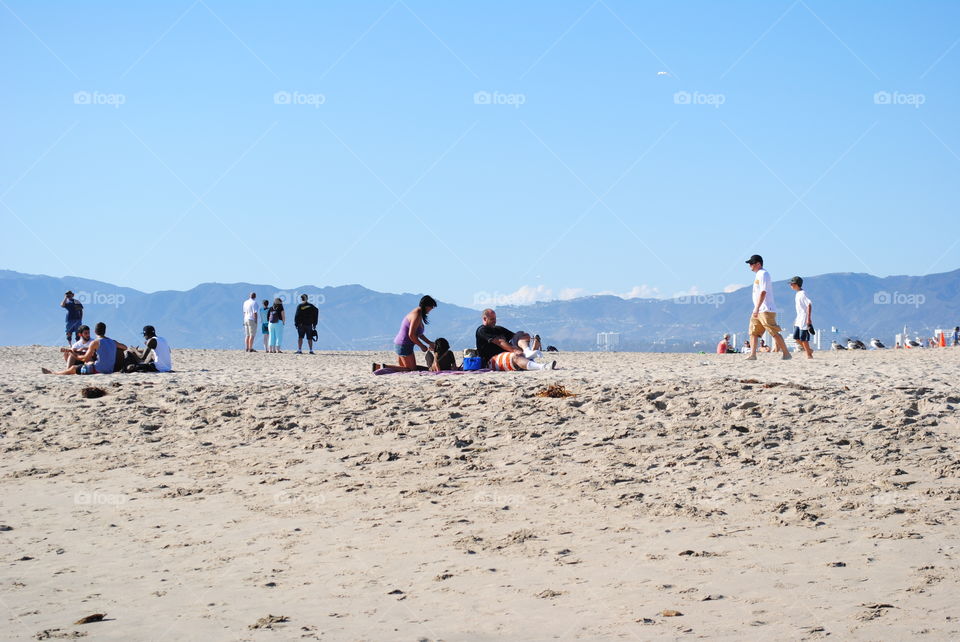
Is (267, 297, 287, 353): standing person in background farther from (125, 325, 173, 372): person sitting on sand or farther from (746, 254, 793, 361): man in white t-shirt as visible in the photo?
(746, 254, 793, 361): man in white t-shirt

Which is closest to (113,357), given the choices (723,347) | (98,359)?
(98,359)

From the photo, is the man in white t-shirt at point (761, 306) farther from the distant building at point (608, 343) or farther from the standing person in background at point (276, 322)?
the distant building at point (608, 343)

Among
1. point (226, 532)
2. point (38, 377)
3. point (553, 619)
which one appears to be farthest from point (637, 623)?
point (38, 377)

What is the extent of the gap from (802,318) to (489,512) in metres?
14.1

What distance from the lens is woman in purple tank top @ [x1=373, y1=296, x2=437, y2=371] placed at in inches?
604

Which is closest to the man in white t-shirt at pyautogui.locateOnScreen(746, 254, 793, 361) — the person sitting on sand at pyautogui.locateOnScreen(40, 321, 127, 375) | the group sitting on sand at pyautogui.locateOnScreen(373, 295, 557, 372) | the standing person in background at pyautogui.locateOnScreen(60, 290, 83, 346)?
the group sitting on sand at pyautogui.locateOnScreen(373, 295, 557, 372)

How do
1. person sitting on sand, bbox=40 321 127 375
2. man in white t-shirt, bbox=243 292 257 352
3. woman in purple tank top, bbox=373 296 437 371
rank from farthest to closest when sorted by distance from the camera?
man in white t-shirt, bbox=243 292 257 352 → person sitting on sand, bbox=40 321 127 375 → woman in purple tank top, bbox=373 296 437 371

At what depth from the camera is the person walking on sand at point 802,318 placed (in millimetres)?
19031

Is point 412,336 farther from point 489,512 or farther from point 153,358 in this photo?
point 489,512

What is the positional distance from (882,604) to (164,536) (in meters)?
4.78

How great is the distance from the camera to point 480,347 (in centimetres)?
1550

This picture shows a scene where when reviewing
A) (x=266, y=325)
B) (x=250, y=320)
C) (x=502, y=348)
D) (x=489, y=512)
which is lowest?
(x=489, y=512)

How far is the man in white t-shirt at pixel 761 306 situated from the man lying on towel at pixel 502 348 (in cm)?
399

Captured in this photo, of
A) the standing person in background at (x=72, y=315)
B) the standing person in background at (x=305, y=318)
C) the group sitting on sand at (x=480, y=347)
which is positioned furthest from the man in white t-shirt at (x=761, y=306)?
the standing person in background at (x=72, y=315)
